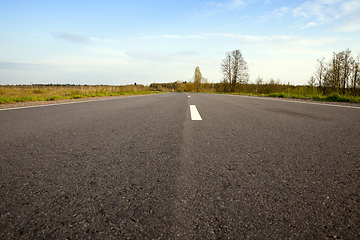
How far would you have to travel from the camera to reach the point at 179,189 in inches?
51.0

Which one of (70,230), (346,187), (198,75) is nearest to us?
(70,230)

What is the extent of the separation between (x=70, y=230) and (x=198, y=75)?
7400 cm

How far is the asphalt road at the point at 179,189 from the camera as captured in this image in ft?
3.14

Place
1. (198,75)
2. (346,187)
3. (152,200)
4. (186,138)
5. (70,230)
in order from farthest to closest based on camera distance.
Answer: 1. (198,75)
2. (186,138)
3. (346,187)
4. (152,200)
5. (70,230)

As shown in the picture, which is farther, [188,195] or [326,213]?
[188,195]

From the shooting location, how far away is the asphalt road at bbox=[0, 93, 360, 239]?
956mm

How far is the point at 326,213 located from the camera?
1066mm

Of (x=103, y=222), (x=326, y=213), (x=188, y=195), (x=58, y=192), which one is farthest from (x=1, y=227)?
(x=326, y=213)

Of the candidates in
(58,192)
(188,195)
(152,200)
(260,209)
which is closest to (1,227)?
(58,192)

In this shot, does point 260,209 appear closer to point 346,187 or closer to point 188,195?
point 188,195

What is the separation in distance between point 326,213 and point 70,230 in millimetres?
1298

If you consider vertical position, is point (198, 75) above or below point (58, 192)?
above

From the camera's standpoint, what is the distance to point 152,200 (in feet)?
3.85

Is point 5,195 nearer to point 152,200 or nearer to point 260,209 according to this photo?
point 152,200
